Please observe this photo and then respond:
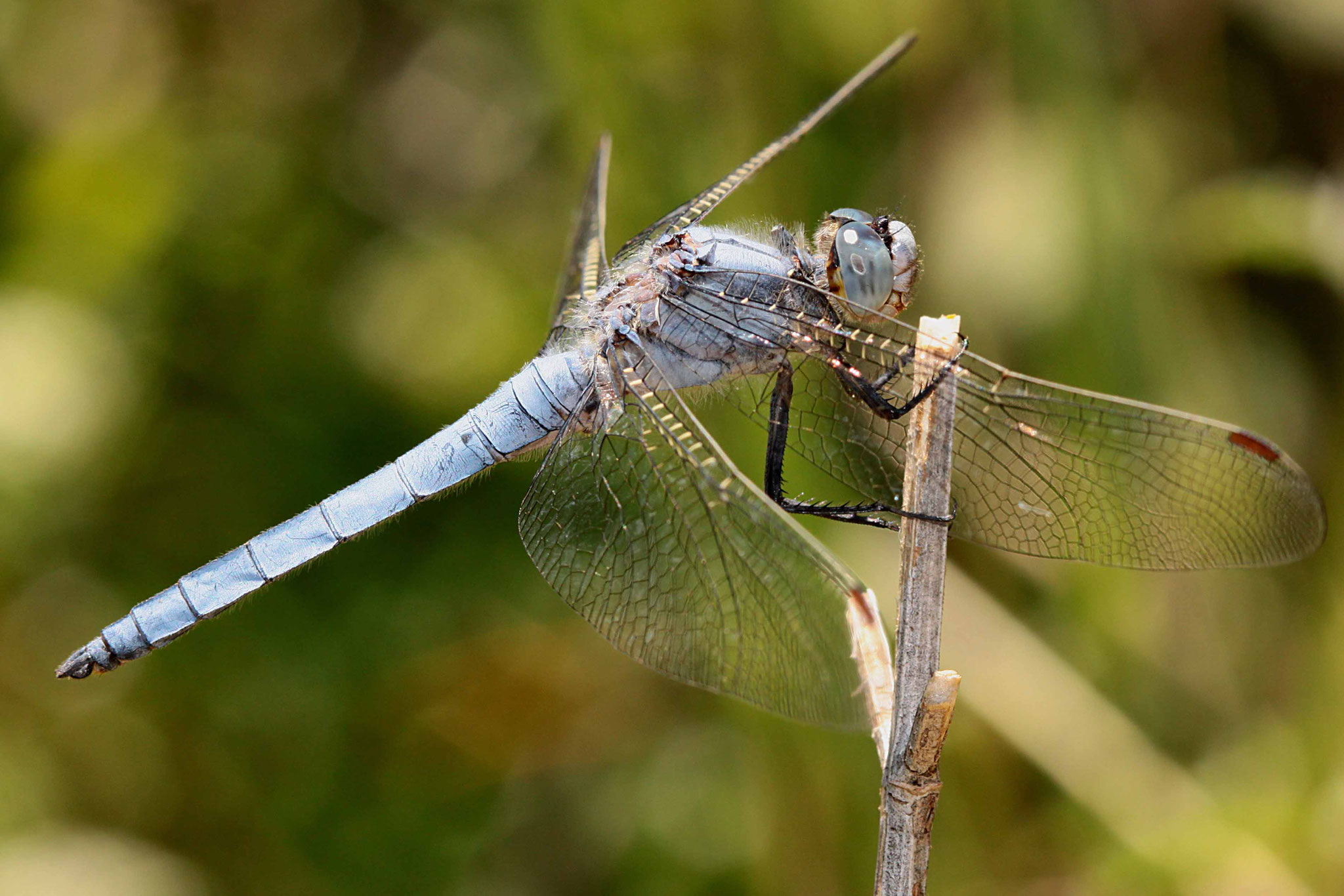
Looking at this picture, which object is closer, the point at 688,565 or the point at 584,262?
the point at 688,565

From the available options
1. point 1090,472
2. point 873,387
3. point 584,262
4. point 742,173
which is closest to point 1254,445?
point 1090,472

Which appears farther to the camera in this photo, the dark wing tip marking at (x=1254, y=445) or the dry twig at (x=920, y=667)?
the dark wing tip marking at (x=1254, y=445)

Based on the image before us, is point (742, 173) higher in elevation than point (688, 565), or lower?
higher

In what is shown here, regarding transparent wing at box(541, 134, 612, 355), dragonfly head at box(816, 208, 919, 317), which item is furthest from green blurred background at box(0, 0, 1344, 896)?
dragonfly head at box(816, 208, 919, 317)

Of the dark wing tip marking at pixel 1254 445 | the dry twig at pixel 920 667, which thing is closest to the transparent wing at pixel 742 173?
the dry twig at pixel 920 667

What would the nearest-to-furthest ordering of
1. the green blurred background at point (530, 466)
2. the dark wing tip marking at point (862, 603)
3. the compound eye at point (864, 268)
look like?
the dark wing tip marking at point (862, 603) < the compound eye at point (864, 268) < the green blurred background at point (530, 466)

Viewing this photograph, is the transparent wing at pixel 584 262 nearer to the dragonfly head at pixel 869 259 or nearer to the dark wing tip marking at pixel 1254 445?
the dragonfly head at pixel 869 259

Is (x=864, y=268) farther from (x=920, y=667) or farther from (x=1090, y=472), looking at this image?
→ (x=920, y=667)
